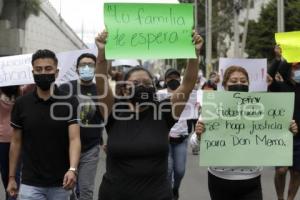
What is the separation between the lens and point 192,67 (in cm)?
412

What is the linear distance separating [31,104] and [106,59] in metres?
0.78

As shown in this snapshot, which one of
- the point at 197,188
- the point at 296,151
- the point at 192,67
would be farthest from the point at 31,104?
the point at 197,188

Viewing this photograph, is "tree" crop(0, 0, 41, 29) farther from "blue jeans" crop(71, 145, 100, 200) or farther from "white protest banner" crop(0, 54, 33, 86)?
"blue jeans" crop(71, 145, 100, 200)

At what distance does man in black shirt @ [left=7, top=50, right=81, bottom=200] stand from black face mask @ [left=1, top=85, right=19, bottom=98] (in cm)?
228

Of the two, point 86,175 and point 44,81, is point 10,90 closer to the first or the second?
point 86,175

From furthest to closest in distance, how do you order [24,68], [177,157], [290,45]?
1. [177,157]
2. [24,68]
3. [290,45]

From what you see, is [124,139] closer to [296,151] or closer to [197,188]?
[296,151]

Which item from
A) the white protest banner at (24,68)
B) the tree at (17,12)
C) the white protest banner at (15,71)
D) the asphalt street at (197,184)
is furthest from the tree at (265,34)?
the white protest banner at (15,71)

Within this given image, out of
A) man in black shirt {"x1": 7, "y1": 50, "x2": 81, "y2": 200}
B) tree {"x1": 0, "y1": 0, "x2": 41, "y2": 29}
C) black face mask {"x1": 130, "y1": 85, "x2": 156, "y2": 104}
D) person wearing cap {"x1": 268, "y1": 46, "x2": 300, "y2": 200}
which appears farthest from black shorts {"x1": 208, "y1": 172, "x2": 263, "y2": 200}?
tree {"x1": 0, "y1": 0, "x2": 41, "y2": 29}

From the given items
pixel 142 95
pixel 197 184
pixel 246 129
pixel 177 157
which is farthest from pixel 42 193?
pixel 197 184

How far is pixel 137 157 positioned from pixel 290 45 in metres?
2.48

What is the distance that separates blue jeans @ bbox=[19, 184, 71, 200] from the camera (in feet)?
14.1

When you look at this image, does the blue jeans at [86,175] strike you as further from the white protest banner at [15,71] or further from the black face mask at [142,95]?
→ the black face mask at [142,95]

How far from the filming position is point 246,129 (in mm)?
4648
